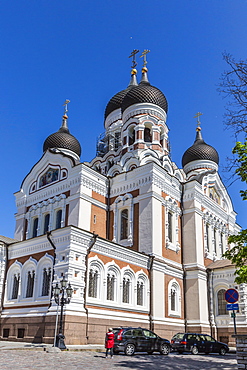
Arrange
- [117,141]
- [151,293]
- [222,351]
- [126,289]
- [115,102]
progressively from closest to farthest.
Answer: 1. [222,351]
2. [126,289]
3. [151,293]
4. [117,141]
5. [115,102]

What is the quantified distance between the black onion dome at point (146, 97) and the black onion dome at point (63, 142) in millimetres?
4805

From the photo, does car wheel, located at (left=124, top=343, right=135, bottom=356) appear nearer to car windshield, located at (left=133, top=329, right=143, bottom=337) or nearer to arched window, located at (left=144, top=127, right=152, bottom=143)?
car windshield, located at (left=133, top=329, right=143, bottom=337)

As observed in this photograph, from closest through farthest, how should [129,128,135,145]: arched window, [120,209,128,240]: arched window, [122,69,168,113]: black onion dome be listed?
[120,209,128,240]: arched window
[129,128,135,145]: arched window
[122,69,168,113]: black onion dome

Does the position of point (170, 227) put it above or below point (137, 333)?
above

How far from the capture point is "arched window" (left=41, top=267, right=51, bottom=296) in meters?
18.5

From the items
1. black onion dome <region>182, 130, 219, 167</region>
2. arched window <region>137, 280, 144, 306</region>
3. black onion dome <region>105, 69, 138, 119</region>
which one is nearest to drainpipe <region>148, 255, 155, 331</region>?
arched window <region>137, 280, 144, 306</region>

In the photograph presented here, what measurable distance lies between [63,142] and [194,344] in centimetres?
1904

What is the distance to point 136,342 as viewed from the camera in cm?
1483

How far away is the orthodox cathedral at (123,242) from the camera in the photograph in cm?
1772

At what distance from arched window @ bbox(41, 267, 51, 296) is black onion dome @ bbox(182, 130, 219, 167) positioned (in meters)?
19.4

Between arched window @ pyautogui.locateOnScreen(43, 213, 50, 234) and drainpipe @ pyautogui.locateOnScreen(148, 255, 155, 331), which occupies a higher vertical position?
arched window @ pyautogui.locateOnScreen(43, 213, 50, 234)

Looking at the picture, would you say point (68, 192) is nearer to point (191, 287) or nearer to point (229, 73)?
point (191, 287)

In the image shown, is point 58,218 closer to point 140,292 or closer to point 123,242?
point 123,242

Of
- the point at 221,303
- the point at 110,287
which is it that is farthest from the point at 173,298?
the point at 110,287
